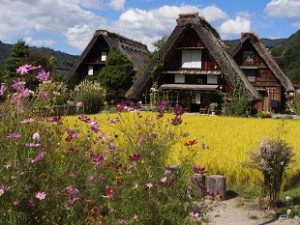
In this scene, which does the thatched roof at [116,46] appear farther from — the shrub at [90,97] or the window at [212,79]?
the shrub at [90,97]

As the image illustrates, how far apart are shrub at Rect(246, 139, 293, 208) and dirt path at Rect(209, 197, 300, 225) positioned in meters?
0.26

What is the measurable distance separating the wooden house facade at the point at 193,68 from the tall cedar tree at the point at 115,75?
9.20 feet

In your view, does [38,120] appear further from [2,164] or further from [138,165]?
[138,165]

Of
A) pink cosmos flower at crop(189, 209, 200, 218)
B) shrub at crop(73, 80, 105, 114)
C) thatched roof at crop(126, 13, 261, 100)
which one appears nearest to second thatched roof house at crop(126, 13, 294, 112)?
thatched roof at crop(126, 13, 261, 100)

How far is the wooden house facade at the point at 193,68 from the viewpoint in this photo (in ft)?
73.8

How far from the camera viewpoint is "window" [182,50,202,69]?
77.7 feet

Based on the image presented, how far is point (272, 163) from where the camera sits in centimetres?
542

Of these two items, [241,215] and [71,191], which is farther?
[241,215]

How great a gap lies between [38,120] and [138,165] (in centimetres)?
94

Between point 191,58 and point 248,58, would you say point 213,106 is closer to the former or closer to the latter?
point 191,58

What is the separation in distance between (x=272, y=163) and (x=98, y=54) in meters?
27.4

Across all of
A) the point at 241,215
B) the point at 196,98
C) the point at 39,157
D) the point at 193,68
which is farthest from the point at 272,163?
the point at 193,68

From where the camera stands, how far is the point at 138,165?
12.2 feet

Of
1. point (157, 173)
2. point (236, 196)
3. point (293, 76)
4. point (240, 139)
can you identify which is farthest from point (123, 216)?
point (293, 76)
